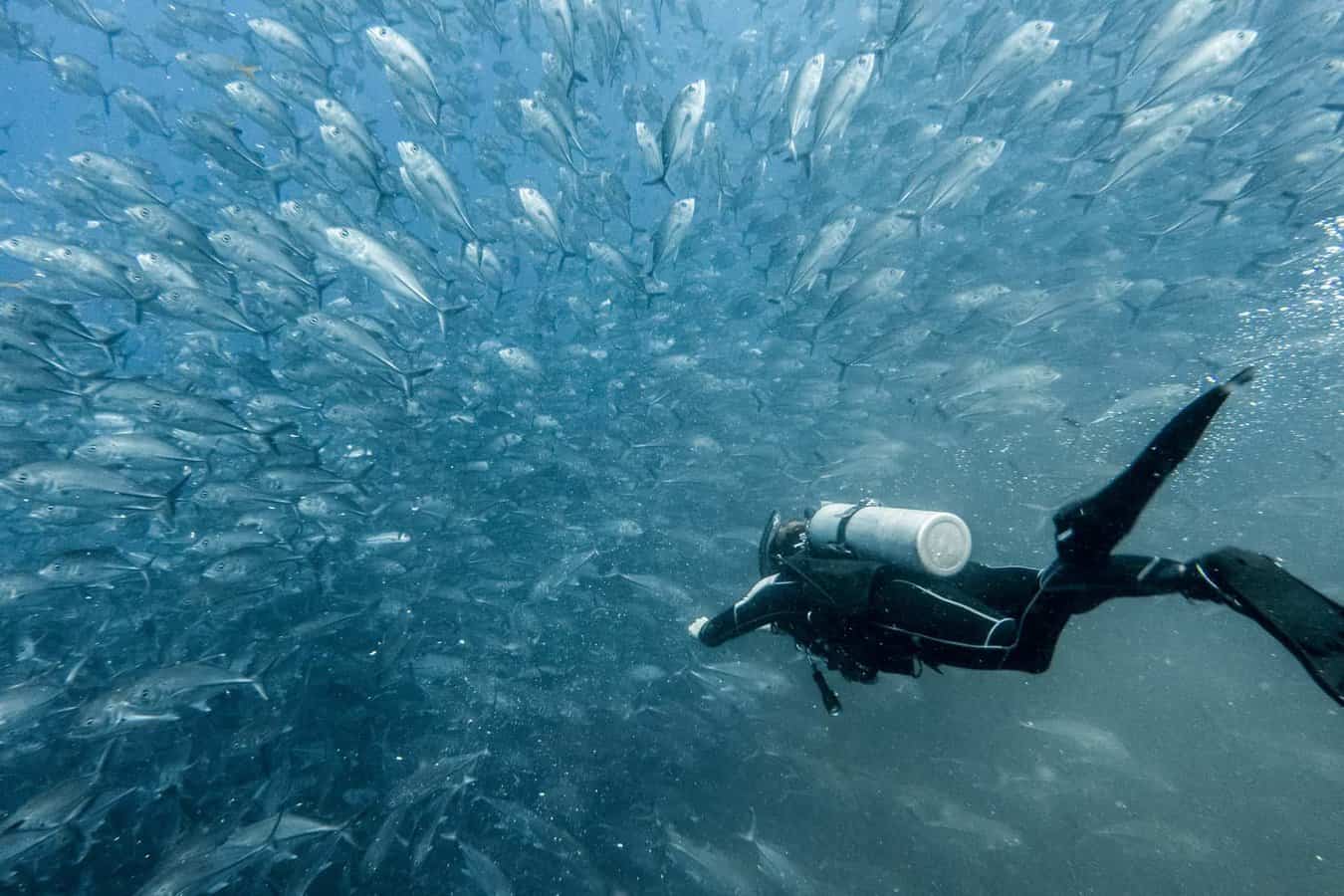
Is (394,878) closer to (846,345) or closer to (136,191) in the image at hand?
(136,191)

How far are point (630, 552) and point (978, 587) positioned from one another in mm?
7173

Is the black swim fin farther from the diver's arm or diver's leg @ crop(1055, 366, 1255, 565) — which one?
the diver's arm

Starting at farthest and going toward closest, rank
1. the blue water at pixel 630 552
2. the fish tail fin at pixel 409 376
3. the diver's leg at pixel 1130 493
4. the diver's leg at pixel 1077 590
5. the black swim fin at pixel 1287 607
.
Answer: the fish tail fin at pixel 409 376 < the blue water at pixel 630 552 < the diver's leg at pixel 1077 590 < the diver's leg at pixel 1130 493 < the black swim fin at pixel 1287 607

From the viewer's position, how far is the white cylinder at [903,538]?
267cm

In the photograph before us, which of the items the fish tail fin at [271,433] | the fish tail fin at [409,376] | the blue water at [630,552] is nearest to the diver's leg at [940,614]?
the blue water at [630,552]

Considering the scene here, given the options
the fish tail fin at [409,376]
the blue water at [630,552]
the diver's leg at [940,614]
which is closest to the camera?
the diver's leg at [940,614]

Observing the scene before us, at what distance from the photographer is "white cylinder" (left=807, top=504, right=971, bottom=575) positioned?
2.67 m

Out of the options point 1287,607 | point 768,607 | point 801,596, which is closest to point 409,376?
point 768,607

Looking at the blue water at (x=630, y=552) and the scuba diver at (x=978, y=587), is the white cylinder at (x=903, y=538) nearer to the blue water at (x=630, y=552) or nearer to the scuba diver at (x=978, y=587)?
the scuba diver at (x=978, y=587)

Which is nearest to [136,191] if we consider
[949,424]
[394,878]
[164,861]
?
[164,861]

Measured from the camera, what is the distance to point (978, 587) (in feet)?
9.50

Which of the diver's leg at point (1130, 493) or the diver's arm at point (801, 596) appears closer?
the diver's leg at point (1130, 493)

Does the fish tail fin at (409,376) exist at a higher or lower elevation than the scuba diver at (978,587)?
higher

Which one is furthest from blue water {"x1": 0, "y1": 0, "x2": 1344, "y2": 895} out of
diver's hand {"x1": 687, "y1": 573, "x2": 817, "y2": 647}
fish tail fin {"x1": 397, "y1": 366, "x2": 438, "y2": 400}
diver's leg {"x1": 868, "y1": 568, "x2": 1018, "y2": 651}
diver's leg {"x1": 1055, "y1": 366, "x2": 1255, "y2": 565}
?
diver's leg {"x1": 1055, "y1": 366, "x2": 1255, "y2": 565}
